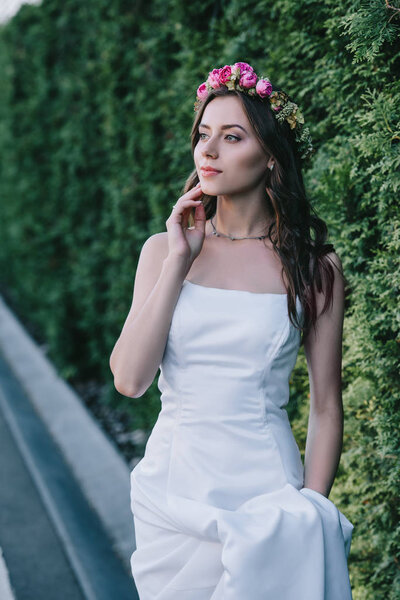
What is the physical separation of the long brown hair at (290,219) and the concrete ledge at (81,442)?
7.56 feet

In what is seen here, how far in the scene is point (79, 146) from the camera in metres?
6.67

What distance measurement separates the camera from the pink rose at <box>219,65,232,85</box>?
7.30 feet

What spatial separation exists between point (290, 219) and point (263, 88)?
42cm

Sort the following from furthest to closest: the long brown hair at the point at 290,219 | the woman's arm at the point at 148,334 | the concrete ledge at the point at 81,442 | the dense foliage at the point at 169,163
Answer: the concrete ledge at the point at 81,442, the dense foliage at the point at 169,163, the long brown hair at the point at 290,219, the woman's arm at the point at 148,334

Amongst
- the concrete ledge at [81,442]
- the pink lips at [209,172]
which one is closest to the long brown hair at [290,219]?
the pink lips at [209,172]

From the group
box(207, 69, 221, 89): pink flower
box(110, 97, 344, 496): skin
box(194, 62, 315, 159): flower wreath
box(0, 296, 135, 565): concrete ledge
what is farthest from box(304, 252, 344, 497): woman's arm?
box(0, 296, 135, 565): concrete ledge

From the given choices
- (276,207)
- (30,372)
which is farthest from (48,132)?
(276,207)

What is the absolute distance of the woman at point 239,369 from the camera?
1.95m

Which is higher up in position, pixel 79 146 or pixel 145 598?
pixel 79 146

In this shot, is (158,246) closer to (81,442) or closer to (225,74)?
(225,74)

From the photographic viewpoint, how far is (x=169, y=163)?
4.71 m

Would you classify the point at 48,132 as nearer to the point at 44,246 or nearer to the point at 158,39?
the point at 44,246

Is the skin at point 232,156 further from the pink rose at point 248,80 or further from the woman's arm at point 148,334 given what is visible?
the woman's arm at point 148,334

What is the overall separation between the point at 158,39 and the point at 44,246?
12.8 feet
